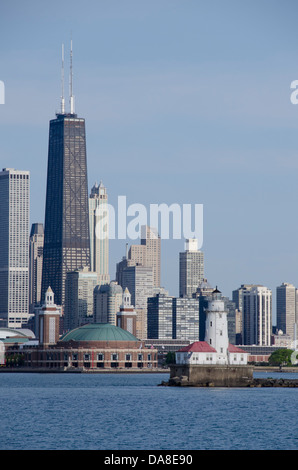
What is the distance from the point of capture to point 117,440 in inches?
3538

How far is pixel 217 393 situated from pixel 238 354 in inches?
776

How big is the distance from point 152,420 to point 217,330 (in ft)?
188

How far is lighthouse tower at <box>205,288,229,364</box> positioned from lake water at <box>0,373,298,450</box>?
21.9ft

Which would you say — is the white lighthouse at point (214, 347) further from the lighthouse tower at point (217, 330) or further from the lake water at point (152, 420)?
the lake water at point (152, 420)

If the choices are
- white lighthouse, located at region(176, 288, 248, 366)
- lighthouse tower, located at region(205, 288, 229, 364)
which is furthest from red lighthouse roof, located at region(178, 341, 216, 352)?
lighthouse tower, located at region(205, 288, 229, 364)

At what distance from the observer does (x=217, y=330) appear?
16425cm

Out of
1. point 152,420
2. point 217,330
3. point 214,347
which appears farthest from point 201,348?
point 152,420

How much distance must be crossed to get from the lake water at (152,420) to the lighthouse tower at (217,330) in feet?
21.9

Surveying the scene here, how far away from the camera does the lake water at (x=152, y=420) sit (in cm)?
8888

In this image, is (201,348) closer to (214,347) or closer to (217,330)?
(214,347)

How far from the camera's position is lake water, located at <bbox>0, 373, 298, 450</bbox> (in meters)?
88.9

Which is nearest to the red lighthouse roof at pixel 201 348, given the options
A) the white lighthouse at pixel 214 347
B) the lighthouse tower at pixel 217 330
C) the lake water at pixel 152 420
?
the white lighthouse at pixel 214 347

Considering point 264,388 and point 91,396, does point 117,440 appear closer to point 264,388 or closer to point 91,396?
point 91,396
